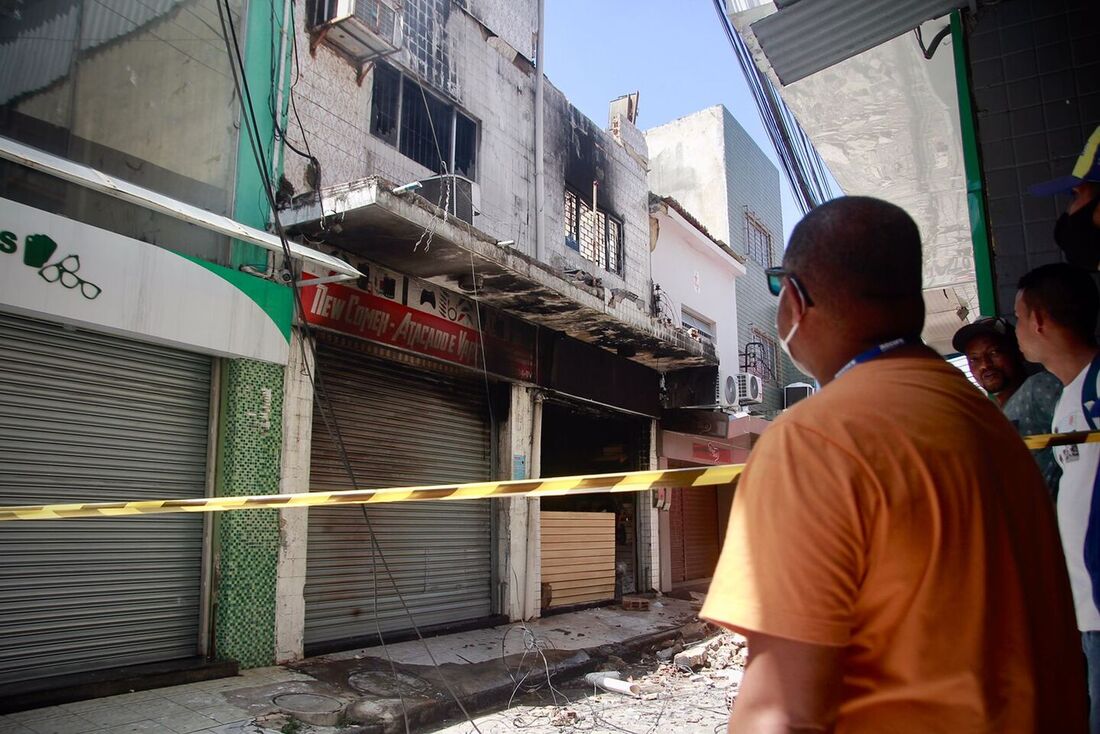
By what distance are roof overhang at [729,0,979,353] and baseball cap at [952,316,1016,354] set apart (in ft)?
6.19

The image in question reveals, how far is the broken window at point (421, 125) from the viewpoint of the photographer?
9.78m

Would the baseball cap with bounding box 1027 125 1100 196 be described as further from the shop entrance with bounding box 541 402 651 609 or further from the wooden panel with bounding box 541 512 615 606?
the shop entrance with bounding box 541 402 651 609

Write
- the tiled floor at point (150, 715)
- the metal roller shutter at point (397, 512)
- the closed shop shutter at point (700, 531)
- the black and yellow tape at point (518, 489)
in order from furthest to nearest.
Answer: the closed shop shutter at point (700, 531) < the metal roller shutter at point (397, 512) < the tiled floor at point (150, 715) < the black and yellow tape at point (518, 489)

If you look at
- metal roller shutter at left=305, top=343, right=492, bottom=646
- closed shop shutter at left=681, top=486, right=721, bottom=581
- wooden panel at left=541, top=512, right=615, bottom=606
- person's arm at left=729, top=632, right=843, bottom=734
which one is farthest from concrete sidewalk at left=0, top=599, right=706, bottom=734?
closed shop shutter at left=681, top=486, right=721, bottom=581

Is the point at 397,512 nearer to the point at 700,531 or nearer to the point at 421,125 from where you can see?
the point at 421,125

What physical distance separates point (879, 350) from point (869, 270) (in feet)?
0.45

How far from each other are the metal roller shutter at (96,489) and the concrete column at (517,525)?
4836 millimetres

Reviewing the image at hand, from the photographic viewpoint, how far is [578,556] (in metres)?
12.7

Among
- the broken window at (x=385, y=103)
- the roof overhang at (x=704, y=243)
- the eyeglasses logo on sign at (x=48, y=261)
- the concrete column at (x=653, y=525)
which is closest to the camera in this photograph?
the eyeglasses logo on sign at (x=48, y=261)

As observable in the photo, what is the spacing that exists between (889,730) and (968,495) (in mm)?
357

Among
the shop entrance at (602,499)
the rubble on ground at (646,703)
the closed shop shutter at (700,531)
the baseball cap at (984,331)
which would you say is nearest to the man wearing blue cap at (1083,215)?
the baseball cap at (984,331)

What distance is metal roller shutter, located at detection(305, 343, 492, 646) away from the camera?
28.0ft

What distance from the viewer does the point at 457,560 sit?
10.5 metres

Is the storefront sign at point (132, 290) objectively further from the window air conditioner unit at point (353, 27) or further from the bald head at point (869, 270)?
the bald head at point (869, 270)
